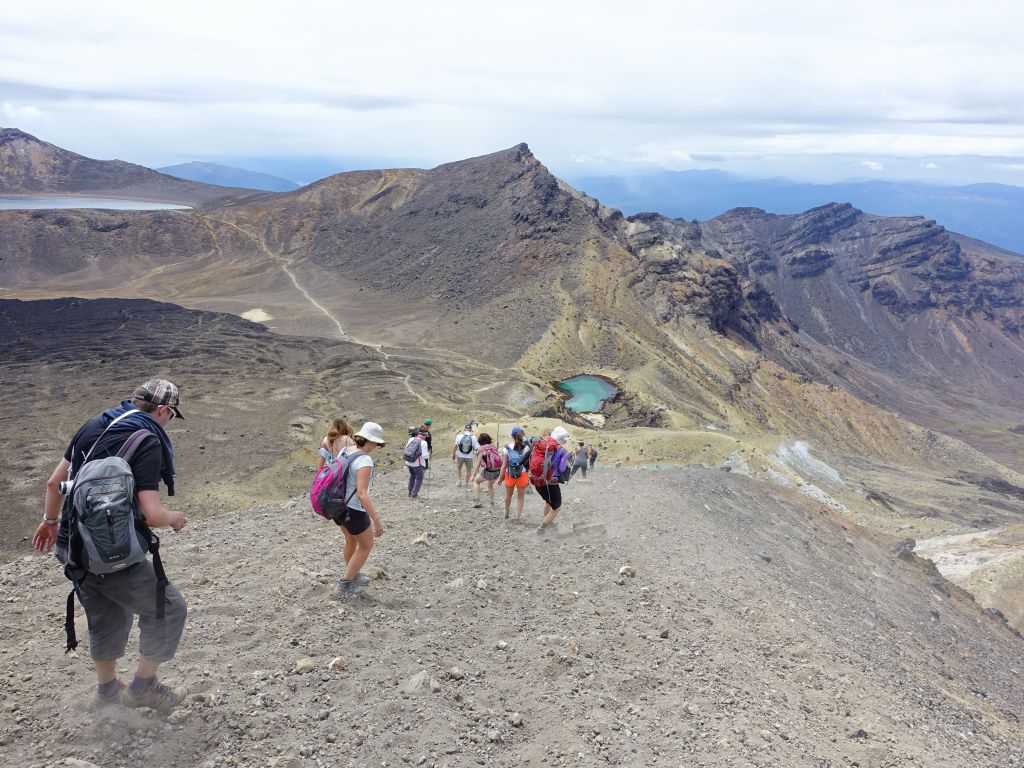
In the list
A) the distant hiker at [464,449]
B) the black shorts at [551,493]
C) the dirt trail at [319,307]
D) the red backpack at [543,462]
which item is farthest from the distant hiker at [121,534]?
the dirt trail at [319,307]

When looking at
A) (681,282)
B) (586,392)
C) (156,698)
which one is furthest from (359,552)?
(681,282)

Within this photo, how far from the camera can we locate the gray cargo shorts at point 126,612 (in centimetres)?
450

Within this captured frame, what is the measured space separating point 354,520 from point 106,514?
8.37 feet

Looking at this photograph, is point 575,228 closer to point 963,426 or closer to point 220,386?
point 220,386

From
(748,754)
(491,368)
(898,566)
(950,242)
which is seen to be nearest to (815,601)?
(748,754)

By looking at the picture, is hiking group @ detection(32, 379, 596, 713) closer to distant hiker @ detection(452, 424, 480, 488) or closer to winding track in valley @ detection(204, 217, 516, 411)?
distant hiker @ detection(452, 424, 480, 488)

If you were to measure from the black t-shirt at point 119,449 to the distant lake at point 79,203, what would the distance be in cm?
11202

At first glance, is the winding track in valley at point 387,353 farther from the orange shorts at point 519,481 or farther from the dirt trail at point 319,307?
the orange shorts at point 519,481

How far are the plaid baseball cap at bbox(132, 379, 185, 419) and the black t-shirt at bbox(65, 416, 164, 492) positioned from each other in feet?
0.87

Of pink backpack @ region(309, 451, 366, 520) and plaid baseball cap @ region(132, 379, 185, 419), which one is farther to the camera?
pink backpack @ region(309, 451, 366, 520)

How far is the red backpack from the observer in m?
9.86

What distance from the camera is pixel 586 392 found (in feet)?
139

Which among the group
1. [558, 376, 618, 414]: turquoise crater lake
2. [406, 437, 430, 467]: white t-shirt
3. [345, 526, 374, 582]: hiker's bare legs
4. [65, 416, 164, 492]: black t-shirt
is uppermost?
[65, 416, 164, 492]: black t-shirt

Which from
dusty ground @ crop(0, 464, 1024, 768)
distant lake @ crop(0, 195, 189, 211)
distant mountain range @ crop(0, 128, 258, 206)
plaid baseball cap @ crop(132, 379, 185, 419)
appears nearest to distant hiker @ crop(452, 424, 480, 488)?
dusty ground @ crop(0, 464, 1024, 768)
